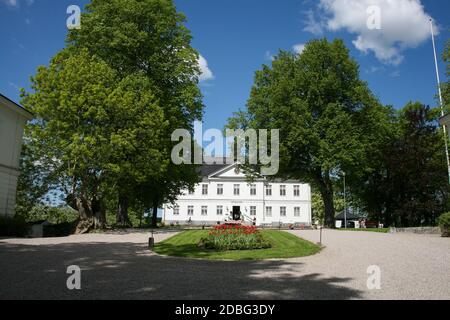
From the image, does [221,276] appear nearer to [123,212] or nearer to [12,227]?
[12,227]

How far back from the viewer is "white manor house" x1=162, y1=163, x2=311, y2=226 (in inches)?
2611

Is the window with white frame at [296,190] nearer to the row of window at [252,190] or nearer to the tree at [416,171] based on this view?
the row of window at [252,190]

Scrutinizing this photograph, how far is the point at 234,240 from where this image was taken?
54.0ft

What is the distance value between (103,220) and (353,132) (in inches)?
931

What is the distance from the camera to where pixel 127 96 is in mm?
26766

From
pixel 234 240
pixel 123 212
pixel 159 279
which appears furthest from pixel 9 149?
pixel 159 279

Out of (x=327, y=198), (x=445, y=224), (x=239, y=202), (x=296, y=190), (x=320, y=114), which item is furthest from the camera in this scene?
(x=296, y=190)

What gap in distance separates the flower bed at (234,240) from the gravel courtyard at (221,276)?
3.17 metres

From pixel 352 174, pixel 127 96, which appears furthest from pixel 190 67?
pixel 352 174

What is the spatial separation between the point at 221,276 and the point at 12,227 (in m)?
17.1

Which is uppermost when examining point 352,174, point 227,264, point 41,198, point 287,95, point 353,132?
point 287,95

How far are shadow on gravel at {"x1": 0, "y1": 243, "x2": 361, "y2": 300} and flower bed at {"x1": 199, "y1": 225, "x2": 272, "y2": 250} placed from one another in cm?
347

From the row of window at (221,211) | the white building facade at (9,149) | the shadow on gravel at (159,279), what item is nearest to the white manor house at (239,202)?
the row of window at (221,211)

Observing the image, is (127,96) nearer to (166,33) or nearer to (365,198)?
(166,33)
